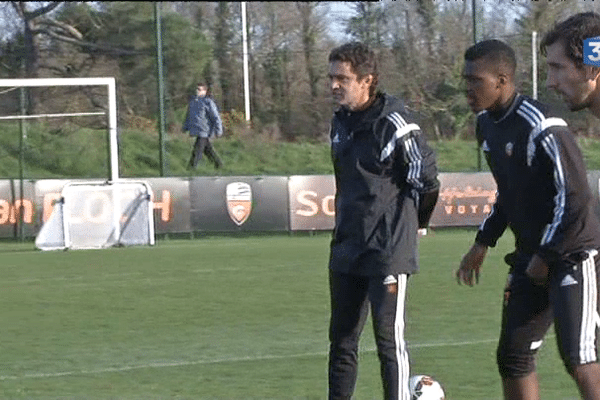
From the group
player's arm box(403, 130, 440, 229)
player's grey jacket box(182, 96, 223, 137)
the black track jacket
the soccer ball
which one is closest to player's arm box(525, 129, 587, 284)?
the black track jacket

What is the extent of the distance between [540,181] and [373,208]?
3.74ft

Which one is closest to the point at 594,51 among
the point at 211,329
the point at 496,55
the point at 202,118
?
the point at 496,55

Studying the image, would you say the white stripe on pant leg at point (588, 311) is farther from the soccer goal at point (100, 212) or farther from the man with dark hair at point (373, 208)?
the soccer goal at point (100, 212)

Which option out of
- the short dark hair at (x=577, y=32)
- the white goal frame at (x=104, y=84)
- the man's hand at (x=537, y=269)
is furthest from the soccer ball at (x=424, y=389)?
the white goal frame at (x=104, y=84)

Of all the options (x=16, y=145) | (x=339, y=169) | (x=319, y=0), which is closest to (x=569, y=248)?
(x=339, y=169)

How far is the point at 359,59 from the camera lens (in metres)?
7.83

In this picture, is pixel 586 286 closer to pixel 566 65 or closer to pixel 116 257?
pixel 566 65

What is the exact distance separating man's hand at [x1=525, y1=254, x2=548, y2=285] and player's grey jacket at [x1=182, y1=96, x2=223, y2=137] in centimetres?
2102

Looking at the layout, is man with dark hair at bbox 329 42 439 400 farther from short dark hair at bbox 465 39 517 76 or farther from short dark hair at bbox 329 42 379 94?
short dark hair at bbox 465 39 517 76

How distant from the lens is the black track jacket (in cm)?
679

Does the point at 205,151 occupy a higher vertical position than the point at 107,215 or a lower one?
higher

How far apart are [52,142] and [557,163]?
21.4 m

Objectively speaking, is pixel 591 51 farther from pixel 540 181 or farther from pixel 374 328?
pixel 374 328

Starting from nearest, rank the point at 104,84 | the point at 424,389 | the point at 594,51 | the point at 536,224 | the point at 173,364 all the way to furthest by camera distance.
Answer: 1. the point at 594,51
2. the point at 536,224
3. the point at 424,389
4. the point at 173,364
5. the point at 104,84
